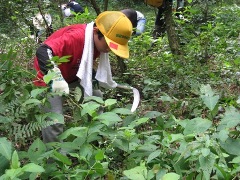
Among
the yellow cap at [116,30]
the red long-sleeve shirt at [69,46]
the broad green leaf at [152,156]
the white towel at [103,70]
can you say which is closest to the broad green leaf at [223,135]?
the broad green leaf at [152,156]

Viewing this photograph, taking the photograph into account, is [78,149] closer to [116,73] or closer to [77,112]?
[77,112]

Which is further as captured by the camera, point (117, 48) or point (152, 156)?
point (117, 48)

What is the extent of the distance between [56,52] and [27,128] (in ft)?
3.94

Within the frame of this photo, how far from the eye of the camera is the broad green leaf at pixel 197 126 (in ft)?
6.67

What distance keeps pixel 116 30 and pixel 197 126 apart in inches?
56.3

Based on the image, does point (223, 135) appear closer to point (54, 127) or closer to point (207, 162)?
point (207, 162)

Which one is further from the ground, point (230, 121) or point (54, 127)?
point (230, 121)

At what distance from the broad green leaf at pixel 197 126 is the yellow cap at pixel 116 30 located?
4.10 feet

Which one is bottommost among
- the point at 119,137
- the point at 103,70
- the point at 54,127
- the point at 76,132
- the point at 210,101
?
the point at 54,127

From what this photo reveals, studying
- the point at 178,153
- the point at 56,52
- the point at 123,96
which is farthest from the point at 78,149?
the point at 123,96

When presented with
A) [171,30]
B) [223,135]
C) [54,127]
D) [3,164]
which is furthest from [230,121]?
[171,30]

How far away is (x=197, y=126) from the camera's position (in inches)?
81.5

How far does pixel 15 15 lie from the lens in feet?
19.4

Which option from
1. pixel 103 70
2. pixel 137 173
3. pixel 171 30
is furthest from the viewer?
pixel 171 30
